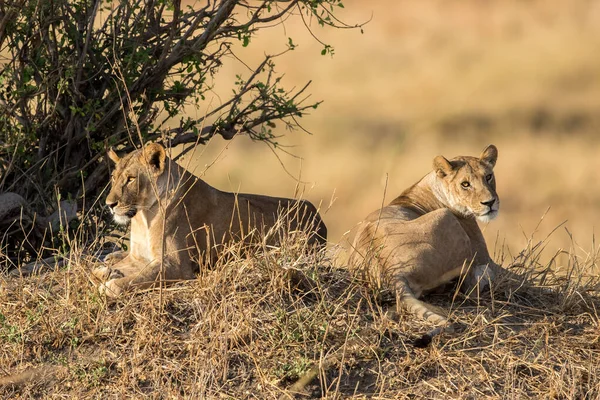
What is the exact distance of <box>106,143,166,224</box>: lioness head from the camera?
6828 mm

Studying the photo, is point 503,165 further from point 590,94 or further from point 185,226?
point 185,226

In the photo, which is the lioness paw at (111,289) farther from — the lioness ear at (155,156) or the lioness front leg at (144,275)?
the lioness ear at (155,156)

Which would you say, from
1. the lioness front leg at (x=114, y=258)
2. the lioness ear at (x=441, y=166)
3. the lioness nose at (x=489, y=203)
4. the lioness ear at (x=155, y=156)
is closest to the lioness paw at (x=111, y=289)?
the lioness front leg at (x=114, y=258)

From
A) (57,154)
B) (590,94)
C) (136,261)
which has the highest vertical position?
(590,94)

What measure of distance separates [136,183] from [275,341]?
4.47 ft

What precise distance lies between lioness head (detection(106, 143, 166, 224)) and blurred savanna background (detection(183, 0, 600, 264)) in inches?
292

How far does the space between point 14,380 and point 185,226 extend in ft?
4.62

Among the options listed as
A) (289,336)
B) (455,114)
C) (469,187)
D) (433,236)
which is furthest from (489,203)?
(455,114)

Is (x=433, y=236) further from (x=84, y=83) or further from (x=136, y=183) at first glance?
(x=84, y=83)

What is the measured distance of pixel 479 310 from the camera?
6.47 m

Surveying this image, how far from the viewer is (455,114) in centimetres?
2303

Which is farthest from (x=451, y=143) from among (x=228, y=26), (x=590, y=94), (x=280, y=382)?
(x=280, y=382)

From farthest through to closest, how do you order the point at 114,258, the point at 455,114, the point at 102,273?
the point at 455,114
the point at 114,258
the point at 102,273

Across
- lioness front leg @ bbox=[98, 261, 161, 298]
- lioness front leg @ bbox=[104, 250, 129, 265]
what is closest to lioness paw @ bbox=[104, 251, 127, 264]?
lioness front leg @ bbox=[104, 250, 129, 265]
